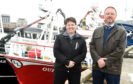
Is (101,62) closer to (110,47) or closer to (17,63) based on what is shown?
(110,47)

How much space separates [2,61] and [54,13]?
10.0 ft

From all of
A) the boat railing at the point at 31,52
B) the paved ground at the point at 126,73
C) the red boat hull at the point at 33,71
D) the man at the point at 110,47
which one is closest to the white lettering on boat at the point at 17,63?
the red boat hull at the point at 33,71

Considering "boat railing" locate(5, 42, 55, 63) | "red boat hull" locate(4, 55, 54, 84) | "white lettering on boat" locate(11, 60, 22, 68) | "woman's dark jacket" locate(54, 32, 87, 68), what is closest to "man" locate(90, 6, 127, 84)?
"woman's dark jacket" locate(54, 32, 87, 68)

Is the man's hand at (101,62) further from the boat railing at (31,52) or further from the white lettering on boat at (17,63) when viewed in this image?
the white lettering on boat at (17,63)

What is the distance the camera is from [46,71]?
1163 centimetres

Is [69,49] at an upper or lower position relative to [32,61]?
upper

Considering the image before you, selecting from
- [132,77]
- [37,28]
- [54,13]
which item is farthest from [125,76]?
[37,28]

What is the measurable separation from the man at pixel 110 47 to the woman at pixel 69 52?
0.32 m

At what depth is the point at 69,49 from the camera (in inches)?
221

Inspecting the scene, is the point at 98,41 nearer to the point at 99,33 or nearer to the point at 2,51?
the point at 99,33

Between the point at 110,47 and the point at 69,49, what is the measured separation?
0.72 m

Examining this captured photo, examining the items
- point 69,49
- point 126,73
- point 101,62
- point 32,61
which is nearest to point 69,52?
point 69,49

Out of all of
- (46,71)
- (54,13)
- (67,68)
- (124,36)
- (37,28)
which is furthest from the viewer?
(37,28)

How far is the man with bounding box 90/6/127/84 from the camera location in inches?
208
